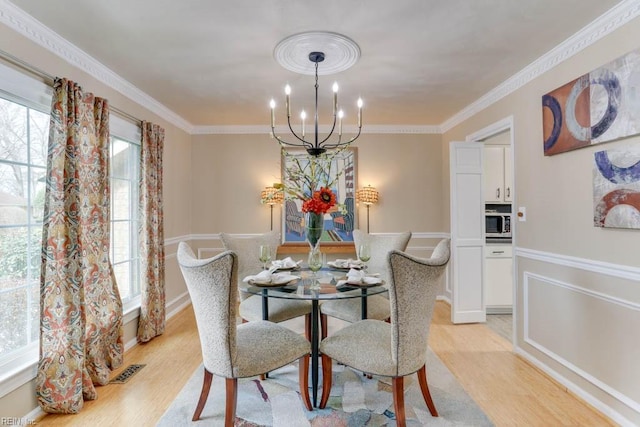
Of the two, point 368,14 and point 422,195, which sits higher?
point 368,14

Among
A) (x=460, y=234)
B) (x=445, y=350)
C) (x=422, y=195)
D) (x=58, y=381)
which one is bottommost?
(x=445, y=350)

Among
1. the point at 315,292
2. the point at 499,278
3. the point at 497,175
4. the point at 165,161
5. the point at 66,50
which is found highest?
the point at 66,50

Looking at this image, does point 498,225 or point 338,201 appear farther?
point 338,201

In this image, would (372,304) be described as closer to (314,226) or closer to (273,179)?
(314,226)

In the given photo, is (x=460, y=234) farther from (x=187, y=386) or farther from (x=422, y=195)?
(x=187, y=386)

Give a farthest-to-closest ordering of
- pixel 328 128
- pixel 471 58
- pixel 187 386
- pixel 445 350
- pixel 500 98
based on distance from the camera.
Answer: pixel 328 128 < pixel 500 98 < pixel 445 350 < pixel 471 58 < pixel 187 386

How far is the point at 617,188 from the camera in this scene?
202cm

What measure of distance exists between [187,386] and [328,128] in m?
3.48

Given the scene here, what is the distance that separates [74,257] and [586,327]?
140 inches

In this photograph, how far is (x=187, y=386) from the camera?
2463 mm

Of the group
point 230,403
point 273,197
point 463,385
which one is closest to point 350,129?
point 273,197

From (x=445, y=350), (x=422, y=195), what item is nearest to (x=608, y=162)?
(x=445, y=350)

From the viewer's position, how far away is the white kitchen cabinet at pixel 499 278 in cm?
416

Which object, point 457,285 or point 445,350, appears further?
point 457,285
